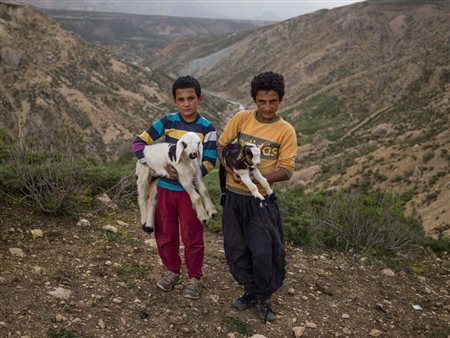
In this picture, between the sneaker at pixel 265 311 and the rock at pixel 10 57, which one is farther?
the rock at pixel 10 57

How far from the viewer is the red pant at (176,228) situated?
10.6 feet

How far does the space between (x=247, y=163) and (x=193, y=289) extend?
1286 mm

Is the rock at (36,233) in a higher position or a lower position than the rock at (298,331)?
higher

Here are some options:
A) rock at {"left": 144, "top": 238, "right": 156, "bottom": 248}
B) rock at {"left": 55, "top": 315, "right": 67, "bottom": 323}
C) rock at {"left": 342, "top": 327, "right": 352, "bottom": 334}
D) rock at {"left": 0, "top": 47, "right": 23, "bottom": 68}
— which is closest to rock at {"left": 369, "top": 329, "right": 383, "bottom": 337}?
rock at {"left": 342, "top": 327, "right": 352, "bottom": 334}

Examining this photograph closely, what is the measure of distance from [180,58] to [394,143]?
257 feet

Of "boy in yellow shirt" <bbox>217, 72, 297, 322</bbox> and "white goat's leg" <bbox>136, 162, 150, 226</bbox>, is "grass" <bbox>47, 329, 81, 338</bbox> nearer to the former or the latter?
"white goat's leg" <bbox>136, 162, 150, 226</bbox>

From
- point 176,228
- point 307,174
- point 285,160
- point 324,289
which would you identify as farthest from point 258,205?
point 307,174

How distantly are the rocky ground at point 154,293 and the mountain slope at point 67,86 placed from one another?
2180 cm

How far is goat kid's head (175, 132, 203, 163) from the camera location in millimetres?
2891

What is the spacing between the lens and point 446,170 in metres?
12.8

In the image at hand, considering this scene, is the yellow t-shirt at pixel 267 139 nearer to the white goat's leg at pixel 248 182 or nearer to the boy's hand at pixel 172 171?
the white goat's leg at pixel 248 182

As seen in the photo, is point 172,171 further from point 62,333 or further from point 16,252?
point 16,252

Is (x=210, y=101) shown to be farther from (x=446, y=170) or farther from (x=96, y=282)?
(x=96, y=282)

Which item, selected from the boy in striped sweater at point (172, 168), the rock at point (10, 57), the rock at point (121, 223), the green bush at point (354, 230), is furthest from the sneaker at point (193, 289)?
the rock at point (10, 57)
